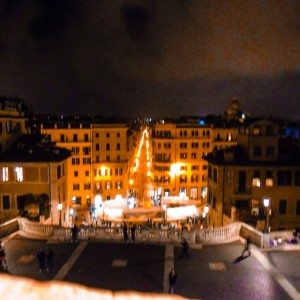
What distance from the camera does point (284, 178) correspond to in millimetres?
48156

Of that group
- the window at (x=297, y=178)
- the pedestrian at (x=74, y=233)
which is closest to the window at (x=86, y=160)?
the window at (x=297, y=178)

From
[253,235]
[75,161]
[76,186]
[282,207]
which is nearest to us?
[253,235]

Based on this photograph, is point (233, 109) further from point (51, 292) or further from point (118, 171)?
point (51, 292)

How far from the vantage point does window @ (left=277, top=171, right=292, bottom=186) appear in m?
48.1

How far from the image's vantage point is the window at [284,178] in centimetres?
4806

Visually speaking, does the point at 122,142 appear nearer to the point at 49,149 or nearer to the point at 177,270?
the point at 49,149

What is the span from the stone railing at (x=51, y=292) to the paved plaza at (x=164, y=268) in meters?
17.1

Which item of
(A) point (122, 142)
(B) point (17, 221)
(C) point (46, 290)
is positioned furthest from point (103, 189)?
(C) point (46, 290)

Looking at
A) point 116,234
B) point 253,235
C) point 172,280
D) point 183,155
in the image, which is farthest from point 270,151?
point 183,155

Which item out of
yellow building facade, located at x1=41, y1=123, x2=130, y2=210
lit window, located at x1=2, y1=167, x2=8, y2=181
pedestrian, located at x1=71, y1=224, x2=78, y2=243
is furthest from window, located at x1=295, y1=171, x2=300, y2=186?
yellow building facade, located at x1=41, y1=123, x2=130, y2=210

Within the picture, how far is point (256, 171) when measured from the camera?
48188 millimetres

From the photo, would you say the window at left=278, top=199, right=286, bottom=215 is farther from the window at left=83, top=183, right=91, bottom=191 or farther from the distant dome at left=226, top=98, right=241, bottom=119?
the distant dome at left=226, top=98, right=241, bottom=119

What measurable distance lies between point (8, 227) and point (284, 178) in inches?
1133

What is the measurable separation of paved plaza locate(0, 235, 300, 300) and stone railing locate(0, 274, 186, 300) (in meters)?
17.1
